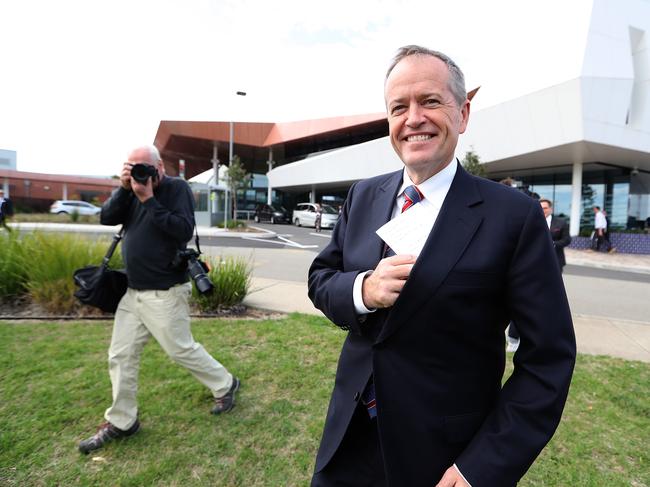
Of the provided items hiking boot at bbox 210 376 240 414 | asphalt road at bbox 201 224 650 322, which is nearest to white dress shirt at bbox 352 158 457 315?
hiking boot at bbox 210 376 240 414

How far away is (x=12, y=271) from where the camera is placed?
5.56m

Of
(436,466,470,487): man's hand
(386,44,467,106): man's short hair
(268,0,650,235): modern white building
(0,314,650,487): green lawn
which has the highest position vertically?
(268,0,650,235): modern white building

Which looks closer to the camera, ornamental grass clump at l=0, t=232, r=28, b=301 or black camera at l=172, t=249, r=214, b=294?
black camera at l=172, t=249, r=214, b=294

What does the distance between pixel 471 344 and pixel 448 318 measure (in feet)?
0.47

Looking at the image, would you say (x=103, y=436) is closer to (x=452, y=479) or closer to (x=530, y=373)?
(x=452, y=479)

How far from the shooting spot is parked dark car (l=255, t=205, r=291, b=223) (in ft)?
112

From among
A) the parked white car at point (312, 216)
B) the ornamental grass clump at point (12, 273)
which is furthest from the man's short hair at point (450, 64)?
the parked white car at point (312, 216)

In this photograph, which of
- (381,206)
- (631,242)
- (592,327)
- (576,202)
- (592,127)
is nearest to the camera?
(381,206)

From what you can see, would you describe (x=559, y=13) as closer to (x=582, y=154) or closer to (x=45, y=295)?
(x=582, y=154)

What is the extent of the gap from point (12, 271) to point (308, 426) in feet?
17.7

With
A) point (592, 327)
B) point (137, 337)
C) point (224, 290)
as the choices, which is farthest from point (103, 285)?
point (592, 327)

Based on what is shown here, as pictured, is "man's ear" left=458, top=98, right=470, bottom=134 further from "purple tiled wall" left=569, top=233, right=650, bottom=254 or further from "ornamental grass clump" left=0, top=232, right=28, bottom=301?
"purple tiled wall" left=569, top=233, right=650, bottom=254

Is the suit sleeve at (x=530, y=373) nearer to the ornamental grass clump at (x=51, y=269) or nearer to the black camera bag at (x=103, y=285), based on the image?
the black camera bag at (x=103, y=285)

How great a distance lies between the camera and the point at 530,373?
1083 millimetres
